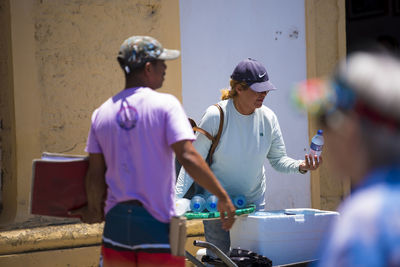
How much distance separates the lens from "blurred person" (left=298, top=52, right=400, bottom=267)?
1284 millimetres

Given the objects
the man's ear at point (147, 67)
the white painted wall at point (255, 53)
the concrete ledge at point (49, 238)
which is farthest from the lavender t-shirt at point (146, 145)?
the white painted wall at point (255, 53)

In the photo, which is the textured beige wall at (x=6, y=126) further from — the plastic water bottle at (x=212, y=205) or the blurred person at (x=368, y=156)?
the blurred person at (x=368, y=156)

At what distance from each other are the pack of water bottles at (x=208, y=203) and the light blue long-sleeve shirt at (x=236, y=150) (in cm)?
6

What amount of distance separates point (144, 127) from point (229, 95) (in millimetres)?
1472

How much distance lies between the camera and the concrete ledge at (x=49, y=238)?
4.91m

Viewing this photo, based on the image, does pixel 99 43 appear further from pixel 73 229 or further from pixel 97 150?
pixel 97 150

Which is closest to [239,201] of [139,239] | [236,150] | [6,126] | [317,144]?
[236,150]

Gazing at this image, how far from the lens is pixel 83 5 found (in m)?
5.55

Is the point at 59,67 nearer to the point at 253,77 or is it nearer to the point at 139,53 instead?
the point at 253,77

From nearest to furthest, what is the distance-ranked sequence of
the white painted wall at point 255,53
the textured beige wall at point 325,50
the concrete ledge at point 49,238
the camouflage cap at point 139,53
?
the camouflage cap at point 139,53 < the concrete ledge at point 49,238 < the white painted wall at point 255,53 < the textured beige wall at point 325,50

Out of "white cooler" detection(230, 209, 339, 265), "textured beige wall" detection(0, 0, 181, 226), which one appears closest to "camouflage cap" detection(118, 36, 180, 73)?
"white cooler" detection(230, 209, 339, 265)

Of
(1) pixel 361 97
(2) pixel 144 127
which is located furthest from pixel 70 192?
(1) pixel 361 97

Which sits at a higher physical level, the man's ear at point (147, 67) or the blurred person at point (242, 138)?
the man's ear at point (147, 67)

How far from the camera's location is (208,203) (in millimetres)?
3963
